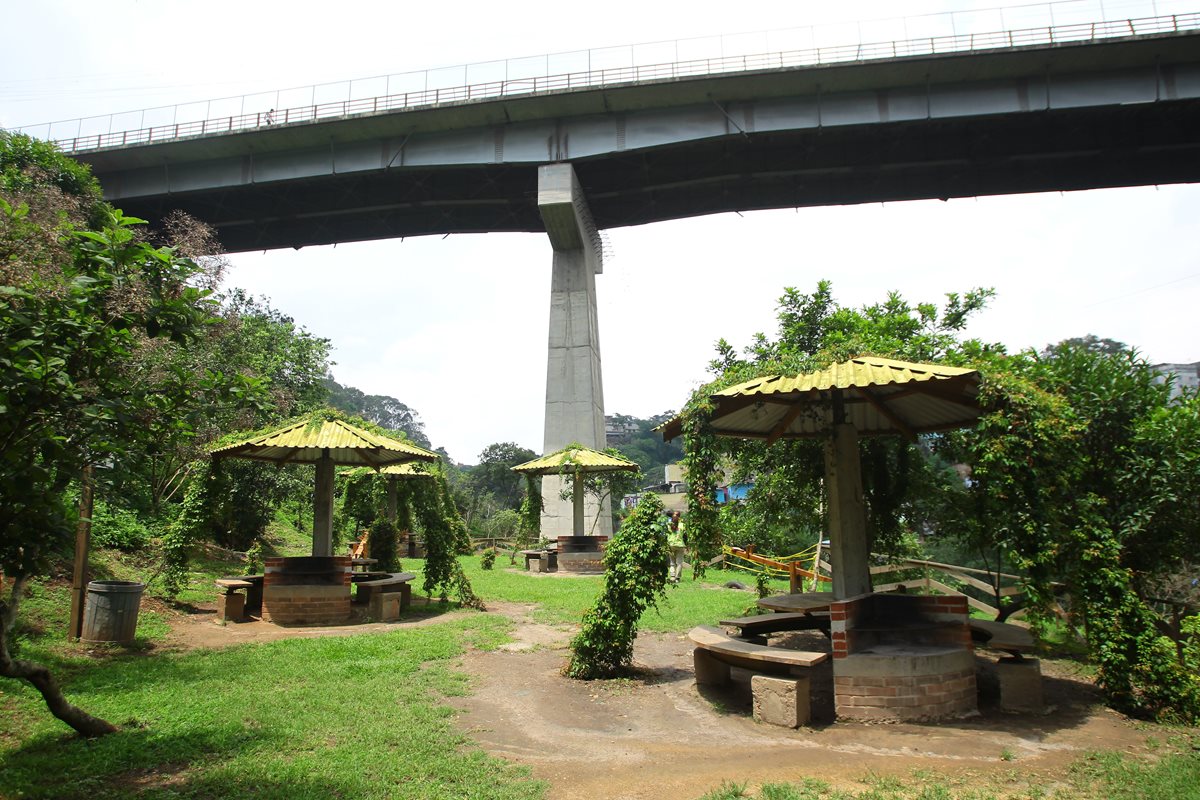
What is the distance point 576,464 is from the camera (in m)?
19.9

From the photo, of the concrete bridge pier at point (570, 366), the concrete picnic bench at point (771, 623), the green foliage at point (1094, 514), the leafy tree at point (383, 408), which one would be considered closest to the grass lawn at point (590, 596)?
the concrete picnic bench at point (771, 623)

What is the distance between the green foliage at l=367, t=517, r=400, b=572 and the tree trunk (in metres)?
9.27

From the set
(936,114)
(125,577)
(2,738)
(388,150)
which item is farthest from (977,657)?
(388,150)

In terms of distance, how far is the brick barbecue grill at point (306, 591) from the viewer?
10953mm

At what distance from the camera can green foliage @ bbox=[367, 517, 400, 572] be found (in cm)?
1451

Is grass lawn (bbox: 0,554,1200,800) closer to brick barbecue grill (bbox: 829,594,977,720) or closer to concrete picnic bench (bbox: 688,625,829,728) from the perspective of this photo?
brick barbecue grill (bbox: 829,594,977,720)

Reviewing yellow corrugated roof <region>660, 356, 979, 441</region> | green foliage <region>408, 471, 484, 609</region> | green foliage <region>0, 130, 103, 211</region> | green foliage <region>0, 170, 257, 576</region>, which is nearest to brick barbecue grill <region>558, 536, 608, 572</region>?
green foliage <region>408, 471, 484, 609</region>

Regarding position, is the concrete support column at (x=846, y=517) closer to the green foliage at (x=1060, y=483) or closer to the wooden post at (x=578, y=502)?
the green foliage at (x=1060, y=483)

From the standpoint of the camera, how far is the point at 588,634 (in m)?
7.52

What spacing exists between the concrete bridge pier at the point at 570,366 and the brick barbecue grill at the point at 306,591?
15.1 metres

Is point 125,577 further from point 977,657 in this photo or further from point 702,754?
point 977,657

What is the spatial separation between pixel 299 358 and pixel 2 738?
25.2 m

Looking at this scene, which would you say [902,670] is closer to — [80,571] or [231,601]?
[80,571]

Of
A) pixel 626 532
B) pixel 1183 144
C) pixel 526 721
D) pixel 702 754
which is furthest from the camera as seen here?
pixel 1183 144
